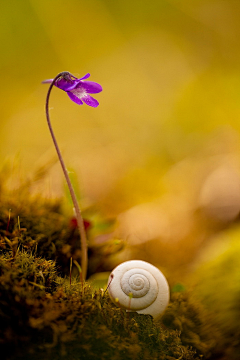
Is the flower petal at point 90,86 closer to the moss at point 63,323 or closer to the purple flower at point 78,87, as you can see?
the purple flower at point 78,87

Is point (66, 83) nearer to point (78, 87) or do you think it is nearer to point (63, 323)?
point (78, 87)

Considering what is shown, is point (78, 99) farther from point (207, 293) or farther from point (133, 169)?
point (133, 169)

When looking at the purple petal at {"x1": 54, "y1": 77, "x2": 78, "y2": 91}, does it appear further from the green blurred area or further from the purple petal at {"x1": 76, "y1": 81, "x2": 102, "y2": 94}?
the green blurred area

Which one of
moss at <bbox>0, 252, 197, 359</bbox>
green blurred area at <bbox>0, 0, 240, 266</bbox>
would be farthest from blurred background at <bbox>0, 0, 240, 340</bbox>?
moss at <bbox>0, 252, 197, 359</bbox>

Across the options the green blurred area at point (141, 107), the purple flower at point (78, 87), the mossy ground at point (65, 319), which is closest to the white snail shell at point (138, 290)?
the mossy ground at point (65, 319)

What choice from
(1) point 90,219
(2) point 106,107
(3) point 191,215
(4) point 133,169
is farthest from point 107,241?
(2) point 106,107

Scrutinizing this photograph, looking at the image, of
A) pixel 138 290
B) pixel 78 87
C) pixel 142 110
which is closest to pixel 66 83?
pixel 78 87
